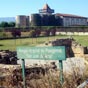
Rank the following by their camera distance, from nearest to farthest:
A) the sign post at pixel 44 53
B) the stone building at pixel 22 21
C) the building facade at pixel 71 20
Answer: the sign post at pixel 44 53 < the stone building at pixel 22 21 < the building facade at pixel 71 20

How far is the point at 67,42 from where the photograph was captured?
2669 centimetres

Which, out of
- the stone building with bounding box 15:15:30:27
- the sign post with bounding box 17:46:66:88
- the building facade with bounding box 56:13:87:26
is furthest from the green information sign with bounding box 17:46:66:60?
the building facade with bounding box 56:13:87:26

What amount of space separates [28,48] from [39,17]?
7463 centimetres

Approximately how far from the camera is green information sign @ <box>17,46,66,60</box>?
7922mm

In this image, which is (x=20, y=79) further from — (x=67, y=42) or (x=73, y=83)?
(x=67, y=42)

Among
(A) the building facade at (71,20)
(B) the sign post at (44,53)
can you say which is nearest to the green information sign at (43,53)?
(B) the sign post at (44,53)

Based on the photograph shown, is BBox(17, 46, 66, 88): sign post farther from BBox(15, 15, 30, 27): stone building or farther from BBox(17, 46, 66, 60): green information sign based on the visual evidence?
BBox(15, 15, 30, 27): stone building

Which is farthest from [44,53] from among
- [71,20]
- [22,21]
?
[71,20]

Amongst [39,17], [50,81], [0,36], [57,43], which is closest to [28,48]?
[50,81]

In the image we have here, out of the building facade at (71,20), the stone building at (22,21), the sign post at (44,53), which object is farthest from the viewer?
the building facade at (71,20)

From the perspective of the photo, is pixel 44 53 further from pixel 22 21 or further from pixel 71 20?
pixel 71 20

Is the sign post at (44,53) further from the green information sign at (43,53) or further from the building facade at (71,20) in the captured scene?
the building facade at (71,20)

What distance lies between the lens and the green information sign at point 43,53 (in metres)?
7.92

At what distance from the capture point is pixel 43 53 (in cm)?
814
